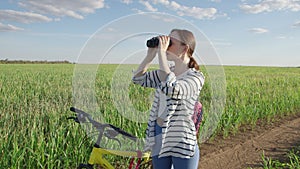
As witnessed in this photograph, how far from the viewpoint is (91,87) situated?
1.65 metres

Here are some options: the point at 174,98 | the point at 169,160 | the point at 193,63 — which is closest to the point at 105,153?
the point at 169,160

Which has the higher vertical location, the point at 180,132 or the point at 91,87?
the point at 91,87

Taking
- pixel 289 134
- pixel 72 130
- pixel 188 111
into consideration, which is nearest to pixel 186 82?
pixel 188 111

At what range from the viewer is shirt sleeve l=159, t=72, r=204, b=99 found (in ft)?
5.20

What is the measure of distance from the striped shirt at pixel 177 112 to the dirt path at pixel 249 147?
1913mm

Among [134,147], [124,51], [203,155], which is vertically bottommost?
[203,155]

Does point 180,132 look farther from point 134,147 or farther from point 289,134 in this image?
point 289,134

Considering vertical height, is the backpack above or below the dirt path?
above

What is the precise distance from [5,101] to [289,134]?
5201 millimetres

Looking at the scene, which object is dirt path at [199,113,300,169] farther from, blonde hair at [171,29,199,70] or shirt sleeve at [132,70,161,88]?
blonde hair at [171,29,199,70]

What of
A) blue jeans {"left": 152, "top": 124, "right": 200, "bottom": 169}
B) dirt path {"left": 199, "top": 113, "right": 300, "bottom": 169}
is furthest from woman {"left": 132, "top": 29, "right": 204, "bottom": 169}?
dirt path {"left": 199, "top": 113, "right": 300, "bottom": 169}

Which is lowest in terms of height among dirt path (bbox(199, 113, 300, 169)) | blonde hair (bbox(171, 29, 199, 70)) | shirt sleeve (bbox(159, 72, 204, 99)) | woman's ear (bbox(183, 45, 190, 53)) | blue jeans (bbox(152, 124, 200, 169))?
dirt path (bbox(199, 113, 300, 169))

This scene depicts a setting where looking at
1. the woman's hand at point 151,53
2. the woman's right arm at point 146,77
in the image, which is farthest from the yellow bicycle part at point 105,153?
the woman's hand at point 151,53

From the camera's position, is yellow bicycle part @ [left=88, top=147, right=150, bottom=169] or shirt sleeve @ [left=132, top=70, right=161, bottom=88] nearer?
yellow bicycle part @ [left=88, top=147, right=150, bottom=169]
